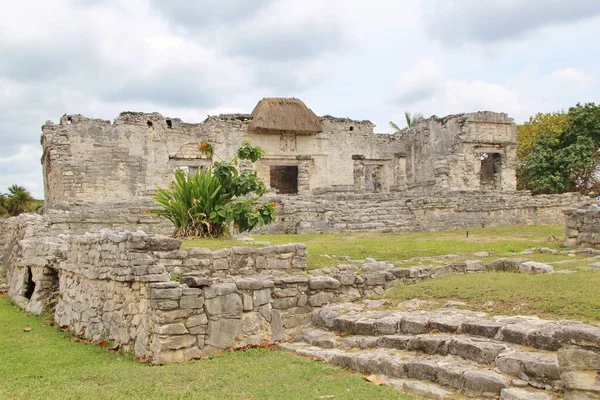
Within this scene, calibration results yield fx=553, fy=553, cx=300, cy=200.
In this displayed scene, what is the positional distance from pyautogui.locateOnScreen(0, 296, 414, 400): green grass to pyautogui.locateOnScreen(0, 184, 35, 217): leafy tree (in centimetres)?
2625

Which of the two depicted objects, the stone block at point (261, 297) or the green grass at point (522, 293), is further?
the stone block at point (261, 297)

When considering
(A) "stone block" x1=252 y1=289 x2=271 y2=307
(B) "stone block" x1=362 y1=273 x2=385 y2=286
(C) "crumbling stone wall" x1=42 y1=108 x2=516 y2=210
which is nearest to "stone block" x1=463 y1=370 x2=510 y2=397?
(A) "stone block" x1=252 y1=289 x2=271 y2=307

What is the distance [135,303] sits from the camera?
6.55 metres

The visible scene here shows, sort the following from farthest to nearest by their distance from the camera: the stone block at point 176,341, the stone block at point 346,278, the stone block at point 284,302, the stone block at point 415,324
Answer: the stone block at point 346,278, the stone block at point 284,302, the stone block at point 176,341, the stone block at point 415,324

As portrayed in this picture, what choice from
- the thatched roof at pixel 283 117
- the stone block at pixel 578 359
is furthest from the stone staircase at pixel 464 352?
the thatched roof at pixel 283 117

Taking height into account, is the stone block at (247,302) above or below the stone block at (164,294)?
below

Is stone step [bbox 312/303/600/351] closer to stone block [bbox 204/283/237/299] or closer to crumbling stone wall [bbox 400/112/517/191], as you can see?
stone block [bbox 204/283/237/299]

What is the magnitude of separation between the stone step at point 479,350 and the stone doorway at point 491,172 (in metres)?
19.7

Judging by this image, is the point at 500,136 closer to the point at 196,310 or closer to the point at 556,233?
the point at 556,233

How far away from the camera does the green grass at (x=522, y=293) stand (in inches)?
209

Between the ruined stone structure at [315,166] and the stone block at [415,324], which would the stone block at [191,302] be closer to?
the stone block at [415,324]

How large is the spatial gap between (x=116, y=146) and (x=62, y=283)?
13405 mm

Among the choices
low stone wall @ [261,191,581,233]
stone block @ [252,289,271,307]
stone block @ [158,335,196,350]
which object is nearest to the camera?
stone block @ [158,335,196,350]

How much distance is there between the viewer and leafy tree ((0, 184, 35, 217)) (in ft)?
98.8
